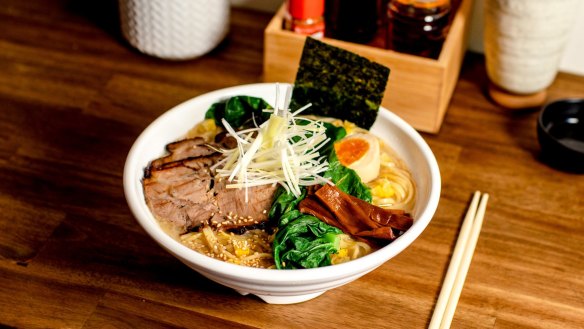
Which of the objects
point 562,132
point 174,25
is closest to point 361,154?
point 562,132

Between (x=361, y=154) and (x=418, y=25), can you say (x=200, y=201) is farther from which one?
(x=418, y=25)

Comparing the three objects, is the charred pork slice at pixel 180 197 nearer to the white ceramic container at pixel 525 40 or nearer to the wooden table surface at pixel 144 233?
the wooden table surface at pixel 144 233

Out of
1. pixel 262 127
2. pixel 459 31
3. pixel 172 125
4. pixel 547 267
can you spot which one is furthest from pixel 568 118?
pixel 172 125

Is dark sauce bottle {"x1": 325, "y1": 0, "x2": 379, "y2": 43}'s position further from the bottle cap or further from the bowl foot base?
the bowl foot base

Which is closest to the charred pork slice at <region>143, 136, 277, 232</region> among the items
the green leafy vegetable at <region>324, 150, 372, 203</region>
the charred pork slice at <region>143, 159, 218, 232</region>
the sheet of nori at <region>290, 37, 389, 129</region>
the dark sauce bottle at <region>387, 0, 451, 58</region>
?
the charred pork slice at <region>143, 159, 218, 232</region>

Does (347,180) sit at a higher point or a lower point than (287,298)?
higher

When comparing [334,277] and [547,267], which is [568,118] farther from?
[334,277]
